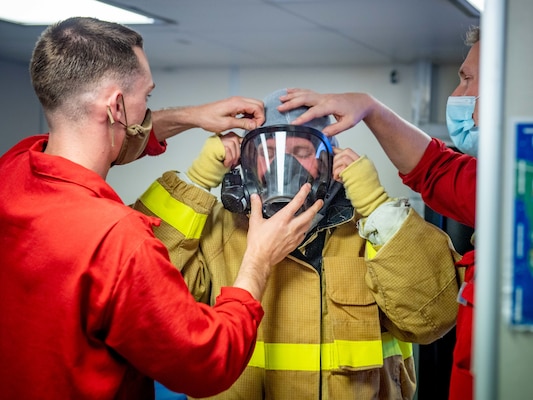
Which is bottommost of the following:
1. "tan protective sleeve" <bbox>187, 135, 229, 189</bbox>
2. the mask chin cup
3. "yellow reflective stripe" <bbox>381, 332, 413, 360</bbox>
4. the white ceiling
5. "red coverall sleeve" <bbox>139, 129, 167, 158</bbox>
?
"yellow reflective stripe" <bbox>381, 332, 413, 360</bbox>

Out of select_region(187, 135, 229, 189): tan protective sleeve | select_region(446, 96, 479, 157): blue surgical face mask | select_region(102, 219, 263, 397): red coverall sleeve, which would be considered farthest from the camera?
select_region(187, 135, 229, 189): tan protective sleeve

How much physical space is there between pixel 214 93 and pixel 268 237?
311 centimetres

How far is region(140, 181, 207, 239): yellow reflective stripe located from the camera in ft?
7.13

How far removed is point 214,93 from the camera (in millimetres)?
4879

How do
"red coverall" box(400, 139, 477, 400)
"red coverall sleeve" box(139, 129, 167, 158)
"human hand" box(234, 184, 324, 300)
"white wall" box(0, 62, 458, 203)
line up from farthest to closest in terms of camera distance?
1. "white wall" box(0, 62, 458, 203)
2. "red coverall sleeve" box(139, 129, 167, 158)
3. "human hand" box(234, 184, 324, 300)
4. "red coverall" box(400, 139, 477, 400)

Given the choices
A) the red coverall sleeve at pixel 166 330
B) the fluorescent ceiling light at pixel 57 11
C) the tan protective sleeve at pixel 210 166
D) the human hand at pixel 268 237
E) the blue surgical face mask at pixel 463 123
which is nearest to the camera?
the red coverall sleeve at pixel 166 330

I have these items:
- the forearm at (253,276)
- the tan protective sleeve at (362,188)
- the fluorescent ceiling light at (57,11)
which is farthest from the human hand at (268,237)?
the fluorescent ceiling light at (57,11)

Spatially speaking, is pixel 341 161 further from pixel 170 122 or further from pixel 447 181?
pixel 170 122

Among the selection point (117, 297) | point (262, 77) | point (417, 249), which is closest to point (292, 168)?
point (417, 249)

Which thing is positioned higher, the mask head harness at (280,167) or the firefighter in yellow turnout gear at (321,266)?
the mask head harness at (280,167)

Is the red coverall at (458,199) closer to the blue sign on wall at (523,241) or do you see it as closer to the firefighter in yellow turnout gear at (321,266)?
the firefighter in yellow turnout gear at (321,266)

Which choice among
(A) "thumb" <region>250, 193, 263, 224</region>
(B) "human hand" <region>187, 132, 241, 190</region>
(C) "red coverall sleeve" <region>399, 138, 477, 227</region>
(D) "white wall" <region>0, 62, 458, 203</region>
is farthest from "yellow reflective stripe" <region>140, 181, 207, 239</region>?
(D) "white wall" <region>0, 62, 458, 203</region>

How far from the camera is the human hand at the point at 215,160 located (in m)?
2.21

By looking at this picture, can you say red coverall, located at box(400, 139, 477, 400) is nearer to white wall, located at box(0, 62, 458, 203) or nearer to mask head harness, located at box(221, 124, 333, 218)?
mask head harness, located at box(221, 124, 333, 218)
